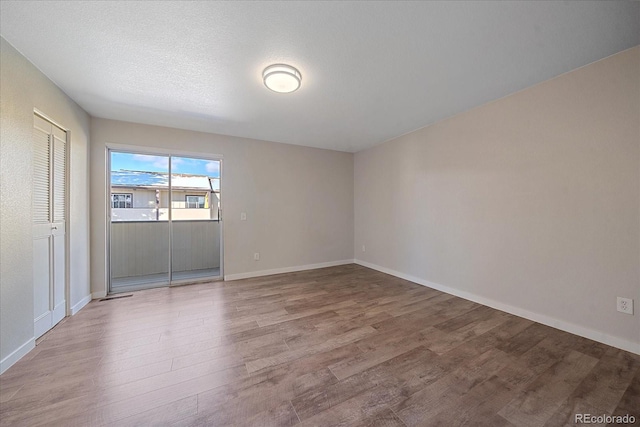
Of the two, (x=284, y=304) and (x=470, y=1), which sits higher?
(x=470, y=1)

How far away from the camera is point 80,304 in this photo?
292cm

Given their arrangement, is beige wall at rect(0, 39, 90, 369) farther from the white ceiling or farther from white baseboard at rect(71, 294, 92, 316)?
white baseboard at rect(71, 294, 92, 316)

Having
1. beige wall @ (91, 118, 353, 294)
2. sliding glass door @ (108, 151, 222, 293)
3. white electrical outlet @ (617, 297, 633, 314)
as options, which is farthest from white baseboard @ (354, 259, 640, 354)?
sliding glass door @ (108, 151, 222, 293)

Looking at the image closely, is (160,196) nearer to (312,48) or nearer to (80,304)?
(80,304)

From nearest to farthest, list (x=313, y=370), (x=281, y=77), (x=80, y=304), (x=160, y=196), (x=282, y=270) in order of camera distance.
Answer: (x=313, y=370)
(x=281, y=77)
(x=80, y=304)
(x=160, y=196)
(x=282, y=270)

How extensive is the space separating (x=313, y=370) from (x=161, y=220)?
3.53 meters

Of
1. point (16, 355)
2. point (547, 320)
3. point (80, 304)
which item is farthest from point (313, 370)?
point (80, 304)

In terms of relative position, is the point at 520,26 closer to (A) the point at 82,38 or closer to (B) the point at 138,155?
(A) the point at 82,38

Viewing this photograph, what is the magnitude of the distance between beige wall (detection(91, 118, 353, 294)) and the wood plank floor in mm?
1452

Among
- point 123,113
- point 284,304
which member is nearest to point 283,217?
point 284,304

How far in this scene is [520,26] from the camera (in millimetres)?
1697

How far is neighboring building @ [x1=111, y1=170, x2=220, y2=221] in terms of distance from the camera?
360 cm

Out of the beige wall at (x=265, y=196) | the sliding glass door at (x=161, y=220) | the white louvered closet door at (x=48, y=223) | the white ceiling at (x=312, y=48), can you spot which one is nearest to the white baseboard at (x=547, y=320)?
the beige wall at (x=265, y=196)

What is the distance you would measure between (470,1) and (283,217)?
152 inches
